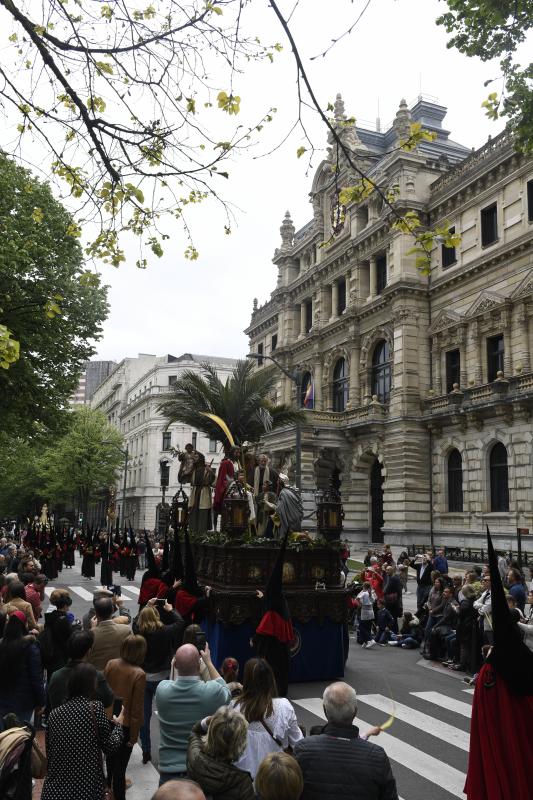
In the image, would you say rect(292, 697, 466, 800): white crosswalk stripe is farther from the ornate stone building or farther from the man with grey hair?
the ornate stone building

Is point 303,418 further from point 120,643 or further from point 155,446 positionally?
point 155,446

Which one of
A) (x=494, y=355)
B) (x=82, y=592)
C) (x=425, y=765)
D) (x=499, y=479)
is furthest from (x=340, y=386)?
(x=425, y=765)

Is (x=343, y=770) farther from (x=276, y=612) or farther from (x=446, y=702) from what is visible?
(x=446, y=702)

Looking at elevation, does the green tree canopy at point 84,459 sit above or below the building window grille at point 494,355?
below

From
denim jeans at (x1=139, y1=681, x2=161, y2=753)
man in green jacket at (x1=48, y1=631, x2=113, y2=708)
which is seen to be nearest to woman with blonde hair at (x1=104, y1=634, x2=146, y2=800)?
man in green jacket at (x1=48, y1=631, x2=113, y2=708)

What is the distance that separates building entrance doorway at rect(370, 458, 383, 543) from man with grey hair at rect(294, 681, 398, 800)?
107 feet

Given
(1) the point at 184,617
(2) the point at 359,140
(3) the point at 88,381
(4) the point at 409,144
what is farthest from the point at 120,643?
(3) the point at 88,381

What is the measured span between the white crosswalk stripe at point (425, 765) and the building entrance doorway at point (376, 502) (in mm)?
28031

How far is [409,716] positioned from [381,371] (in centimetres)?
2855

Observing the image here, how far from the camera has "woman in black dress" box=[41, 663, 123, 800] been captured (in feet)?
13.5

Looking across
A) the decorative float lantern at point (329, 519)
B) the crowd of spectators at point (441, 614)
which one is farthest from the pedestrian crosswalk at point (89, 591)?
the decorative float lantern at point (329, 519)

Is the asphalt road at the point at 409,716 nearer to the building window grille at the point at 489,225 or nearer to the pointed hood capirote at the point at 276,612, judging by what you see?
the pointed hood capirote at the point at 276,612

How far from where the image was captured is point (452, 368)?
3256 cm

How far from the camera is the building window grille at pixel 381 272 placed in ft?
122
